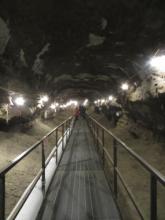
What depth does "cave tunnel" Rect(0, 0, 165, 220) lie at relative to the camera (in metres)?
3.15

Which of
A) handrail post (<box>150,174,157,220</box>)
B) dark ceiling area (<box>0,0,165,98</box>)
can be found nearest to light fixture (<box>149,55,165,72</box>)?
dark ceiling area (<box>0,0,165,98</box>)

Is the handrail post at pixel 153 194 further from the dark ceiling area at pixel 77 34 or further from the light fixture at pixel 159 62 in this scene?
the light fixture at pixel 159 62

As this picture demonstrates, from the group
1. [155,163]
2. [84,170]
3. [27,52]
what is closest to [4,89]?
[27,52]

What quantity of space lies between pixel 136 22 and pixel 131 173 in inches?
133

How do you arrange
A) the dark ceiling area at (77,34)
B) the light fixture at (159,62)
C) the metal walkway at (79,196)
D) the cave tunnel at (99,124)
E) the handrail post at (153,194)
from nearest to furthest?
the handrail post at (153,194) < the metal walkway at (79,196) < the cave tunnel at (99,124) < the dark ceiling area at (77,34) < the light fixture at (159,62)

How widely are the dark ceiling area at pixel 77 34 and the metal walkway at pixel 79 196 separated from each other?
2.90 m

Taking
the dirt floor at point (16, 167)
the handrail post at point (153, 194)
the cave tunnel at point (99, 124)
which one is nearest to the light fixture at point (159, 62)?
the cave tunnel at point (99, 124)

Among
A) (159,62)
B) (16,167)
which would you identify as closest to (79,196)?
(16,167)

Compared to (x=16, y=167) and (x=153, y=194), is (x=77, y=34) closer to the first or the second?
(x=16, y=167)

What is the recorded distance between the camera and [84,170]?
16.7 feet

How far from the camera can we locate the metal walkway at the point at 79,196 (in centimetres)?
302

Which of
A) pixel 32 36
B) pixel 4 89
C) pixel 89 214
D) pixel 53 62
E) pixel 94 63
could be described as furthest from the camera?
pixel 94 63

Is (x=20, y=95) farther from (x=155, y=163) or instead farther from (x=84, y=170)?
(x=155, y=163)

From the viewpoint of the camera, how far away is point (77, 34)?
576 cm
